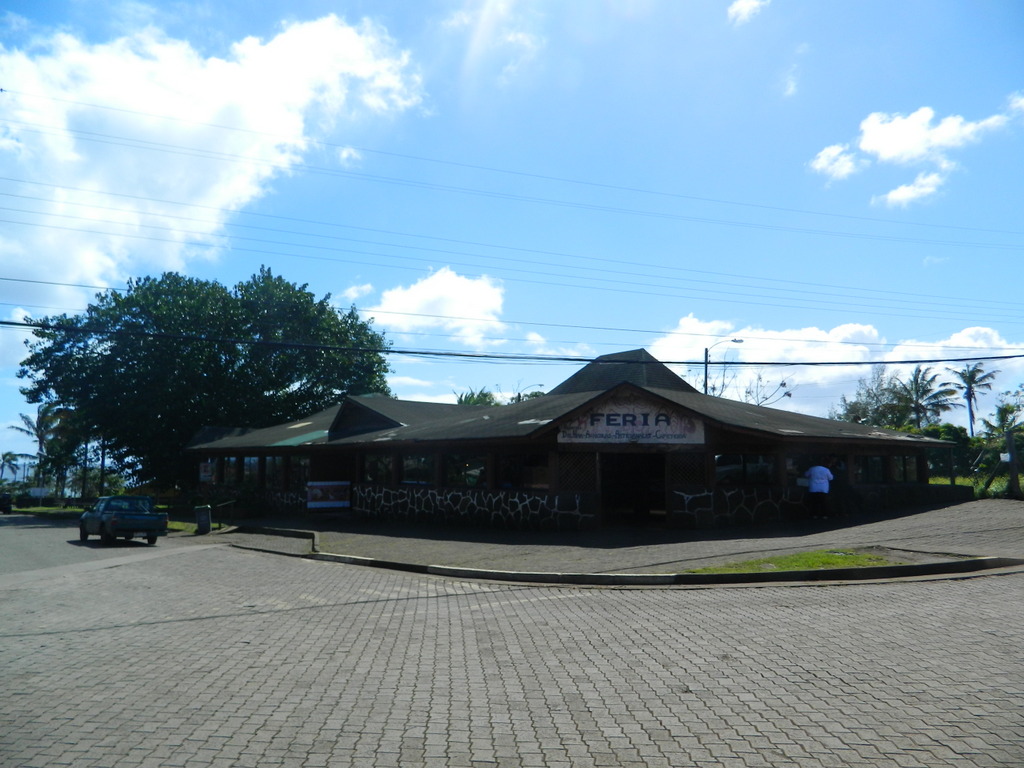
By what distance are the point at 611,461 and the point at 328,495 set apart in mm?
10633

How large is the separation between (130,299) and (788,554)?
39460mm

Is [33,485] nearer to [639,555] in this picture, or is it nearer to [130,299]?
[130,299]

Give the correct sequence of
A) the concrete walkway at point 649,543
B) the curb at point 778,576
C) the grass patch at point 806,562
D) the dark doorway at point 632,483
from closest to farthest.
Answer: the curb at point 778,576
the grass patch at point 806,562
the concrete walkway at point 649,543
the dark doorway at point 632,483

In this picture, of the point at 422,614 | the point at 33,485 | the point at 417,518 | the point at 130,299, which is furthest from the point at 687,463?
the point at 33,485

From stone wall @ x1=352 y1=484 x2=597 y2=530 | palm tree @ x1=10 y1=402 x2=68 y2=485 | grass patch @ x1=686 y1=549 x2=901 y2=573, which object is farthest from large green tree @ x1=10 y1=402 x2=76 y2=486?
grass patch @ x1=686 y1=549 x2=901 y2=573

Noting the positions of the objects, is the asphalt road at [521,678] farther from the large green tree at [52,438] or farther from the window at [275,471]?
the large green tree at [52,438]

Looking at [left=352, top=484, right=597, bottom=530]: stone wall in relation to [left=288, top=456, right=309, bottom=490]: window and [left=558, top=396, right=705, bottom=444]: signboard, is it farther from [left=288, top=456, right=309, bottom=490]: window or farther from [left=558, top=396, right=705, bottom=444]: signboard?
[left=288, top=456, right=309, bottom=490]: window

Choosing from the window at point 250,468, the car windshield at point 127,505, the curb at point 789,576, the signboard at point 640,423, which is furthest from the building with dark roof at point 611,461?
the curb at point 789,576

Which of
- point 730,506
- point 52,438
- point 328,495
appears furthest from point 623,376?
point 52,438

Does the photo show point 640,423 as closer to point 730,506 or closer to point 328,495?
point 730,506

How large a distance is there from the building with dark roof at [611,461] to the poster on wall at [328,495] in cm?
4

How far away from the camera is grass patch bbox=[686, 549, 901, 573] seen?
44.3ft

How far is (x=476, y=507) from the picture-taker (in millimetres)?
23141

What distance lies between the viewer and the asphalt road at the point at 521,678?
5.20m
